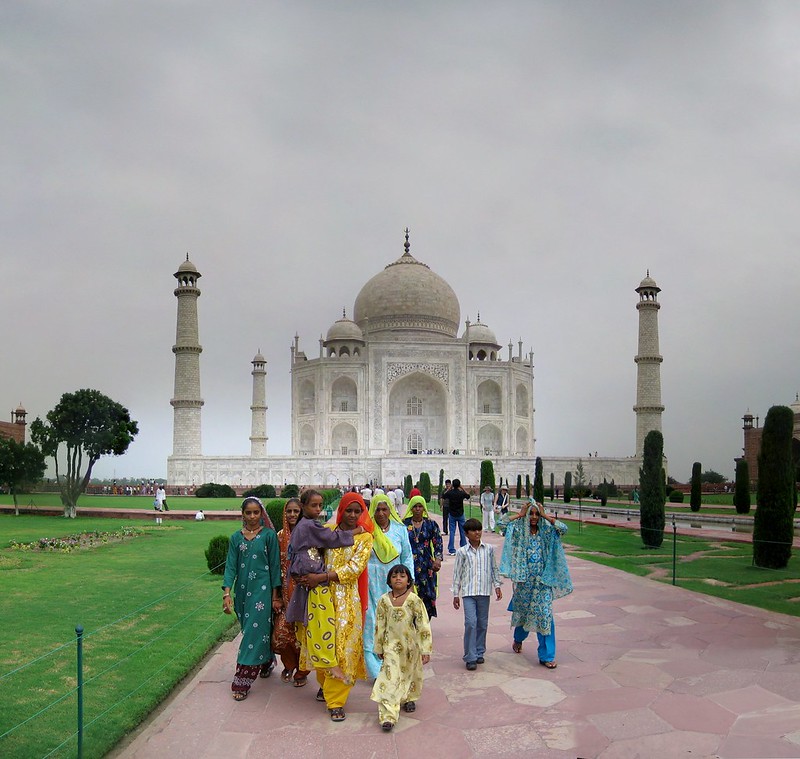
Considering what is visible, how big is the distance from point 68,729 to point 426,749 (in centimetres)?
185

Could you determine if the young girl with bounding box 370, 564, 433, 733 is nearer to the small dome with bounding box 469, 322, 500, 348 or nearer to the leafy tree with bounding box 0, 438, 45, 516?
the leafy tree with bounding box 0, 438, 45, 516

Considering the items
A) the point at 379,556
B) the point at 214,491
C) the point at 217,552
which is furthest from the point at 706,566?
the point at 214,491

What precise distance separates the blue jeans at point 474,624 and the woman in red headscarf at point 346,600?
33.3 inches

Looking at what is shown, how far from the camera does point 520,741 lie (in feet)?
11.4

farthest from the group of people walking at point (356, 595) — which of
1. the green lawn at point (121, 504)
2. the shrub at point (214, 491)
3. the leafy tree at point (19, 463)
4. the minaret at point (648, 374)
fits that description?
the minaret at point (648, 374)

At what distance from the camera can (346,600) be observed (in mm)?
4004

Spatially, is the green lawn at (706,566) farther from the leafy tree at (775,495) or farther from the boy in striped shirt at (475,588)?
the boy in striped shirt at (475,588)

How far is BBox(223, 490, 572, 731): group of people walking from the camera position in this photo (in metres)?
3.90

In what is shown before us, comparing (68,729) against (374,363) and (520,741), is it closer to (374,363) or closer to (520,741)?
(520,741)

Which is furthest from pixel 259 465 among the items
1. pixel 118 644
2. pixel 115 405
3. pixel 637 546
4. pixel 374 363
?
pixel 118 644

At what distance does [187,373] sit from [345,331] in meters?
9.94

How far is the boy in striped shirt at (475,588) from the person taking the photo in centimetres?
469

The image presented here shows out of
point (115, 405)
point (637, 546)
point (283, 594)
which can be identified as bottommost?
point (637, 546)

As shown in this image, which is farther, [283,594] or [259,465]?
[259,465]
